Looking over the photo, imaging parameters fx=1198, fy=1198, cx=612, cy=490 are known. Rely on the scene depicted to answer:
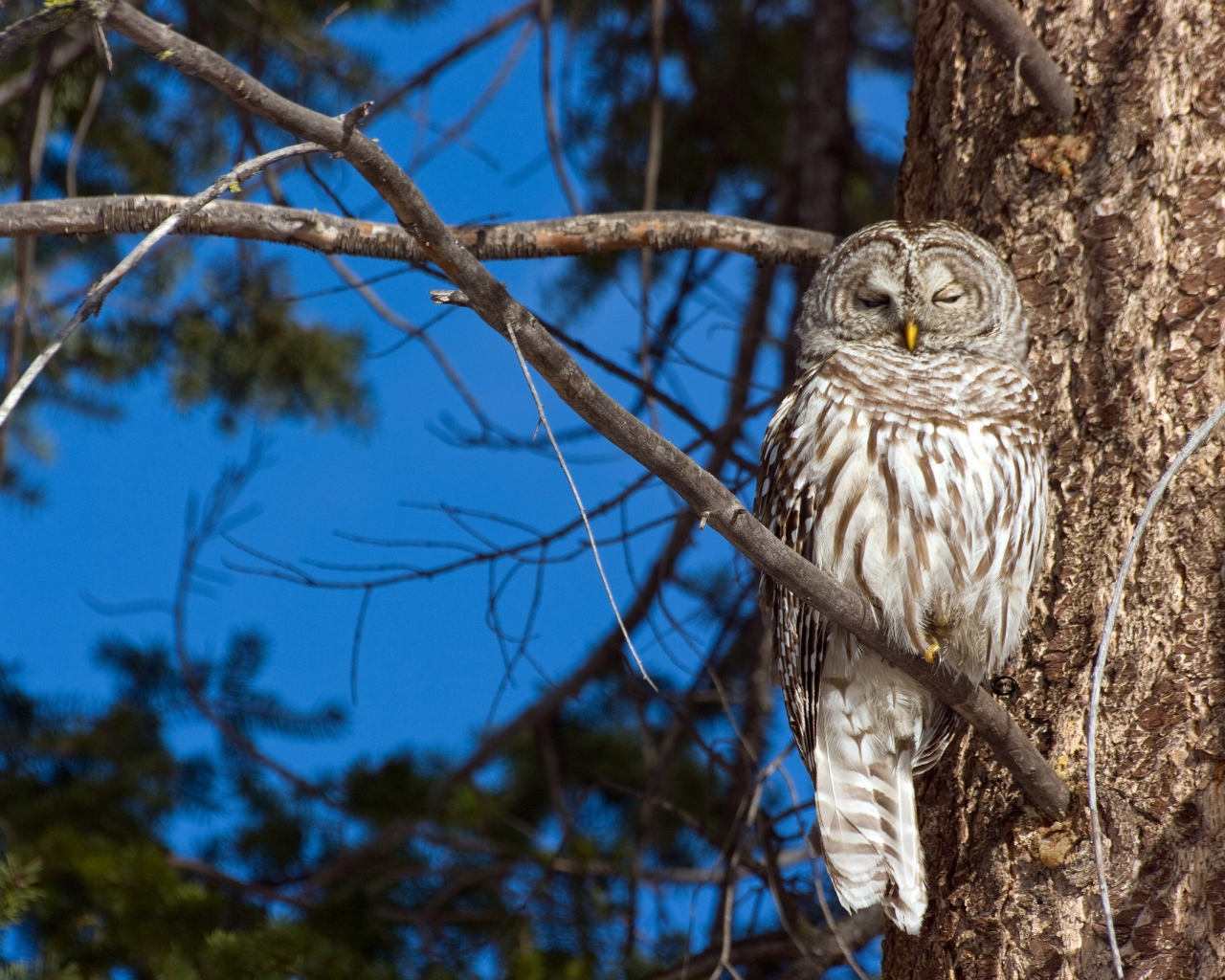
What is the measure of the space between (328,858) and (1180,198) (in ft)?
12.4

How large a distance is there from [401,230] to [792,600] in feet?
3.94

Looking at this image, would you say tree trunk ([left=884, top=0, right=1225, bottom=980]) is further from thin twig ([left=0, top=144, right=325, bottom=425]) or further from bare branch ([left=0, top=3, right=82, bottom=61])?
bare branch ([left=0, top=3, right=82, bottom=61])

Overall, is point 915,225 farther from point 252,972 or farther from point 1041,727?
point 252,972

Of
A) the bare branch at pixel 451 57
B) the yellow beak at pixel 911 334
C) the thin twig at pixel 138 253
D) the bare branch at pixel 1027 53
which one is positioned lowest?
the thin twig at pixel 138 253

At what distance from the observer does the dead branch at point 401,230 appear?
2.29 meters

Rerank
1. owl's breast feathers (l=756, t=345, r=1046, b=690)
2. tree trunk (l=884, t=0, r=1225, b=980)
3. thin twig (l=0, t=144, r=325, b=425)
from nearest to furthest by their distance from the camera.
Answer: thin twig (l=0, t=144, r=325, b=425) < tree trunk (l=884, t=0, r=1225, b=980) < owl's breast feathers (l=756, t=345, r=1046, b=690)

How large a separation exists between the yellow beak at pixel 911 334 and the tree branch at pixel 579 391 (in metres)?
0.88

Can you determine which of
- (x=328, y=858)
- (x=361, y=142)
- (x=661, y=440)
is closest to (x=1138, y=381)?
(x=661, y=440)

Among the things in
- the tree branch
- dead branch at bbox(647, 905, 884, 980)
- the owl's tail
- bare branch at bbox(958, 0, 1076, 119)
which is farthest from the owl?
dead branch at bbox(647, 905, 884, 980)

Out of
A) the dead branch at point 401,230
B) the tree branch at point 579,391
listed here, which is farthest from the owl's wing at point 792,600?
the dead branch at point 401,230

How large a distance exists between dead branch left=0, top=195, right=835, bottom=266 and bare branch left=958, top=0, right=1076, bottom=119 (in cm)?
66

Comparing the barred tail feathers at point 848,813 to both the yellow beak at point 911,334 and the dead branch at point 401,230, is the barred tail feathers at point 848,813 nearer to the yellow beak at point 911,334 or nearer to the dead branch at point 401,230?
the yellow beak at point 911,334

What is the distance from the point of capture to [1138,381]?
2434 mm

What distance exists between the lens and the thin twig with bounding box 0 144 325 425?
1304mm
